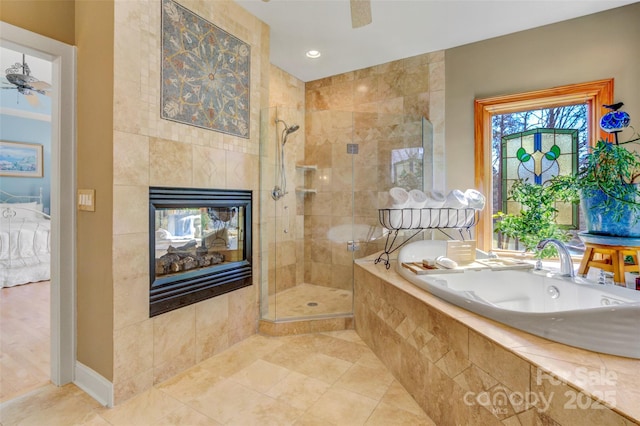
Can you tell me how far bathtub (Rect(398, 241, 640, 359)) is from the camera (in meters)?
1.06

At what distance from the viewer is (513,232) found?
2631 mm

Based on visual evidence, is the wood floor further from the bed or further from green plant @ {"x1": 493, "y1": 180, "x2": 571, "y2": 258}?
green plant @ {"x1": 493, "y1": 180, "x2": 571, "y2": 258}

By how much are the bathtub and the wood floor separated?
2482mm

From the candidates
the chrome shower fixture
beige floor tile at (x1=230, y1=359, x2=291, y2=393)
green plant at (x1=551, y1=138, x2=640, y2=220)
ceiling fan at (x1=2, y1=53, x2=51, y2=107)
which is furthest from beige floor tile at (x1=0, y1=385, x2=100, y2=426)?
green plant at (x1=551, y1=138, x2=640, y2=220)

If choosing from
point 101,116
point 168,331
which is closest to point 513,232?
point 168,331

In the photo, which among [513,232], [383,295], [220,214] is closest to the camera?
[383,295]

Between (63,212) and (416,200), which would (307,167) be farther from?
(63,212)

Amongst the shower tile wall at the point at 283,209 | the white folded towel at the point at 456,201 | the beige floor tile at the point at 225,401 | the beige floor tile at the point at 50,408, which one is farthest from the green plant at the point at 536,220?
the beige floor tile at the point at 50,408

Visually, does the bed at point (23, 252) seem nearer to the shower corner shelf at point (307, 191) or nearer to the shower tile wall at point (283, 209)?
the shower tile wall at point (283, 209)

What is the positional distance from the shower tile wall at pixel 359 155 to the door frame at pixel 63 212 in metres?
1.97

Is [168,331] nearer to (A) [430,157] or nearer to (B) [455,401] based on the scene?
(B) [455,401]

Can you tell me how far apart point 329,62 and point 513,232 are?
2.54 meters

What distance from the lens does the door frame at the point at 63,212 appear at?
5.91 feet

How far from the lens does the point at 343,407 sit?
1652 mm
